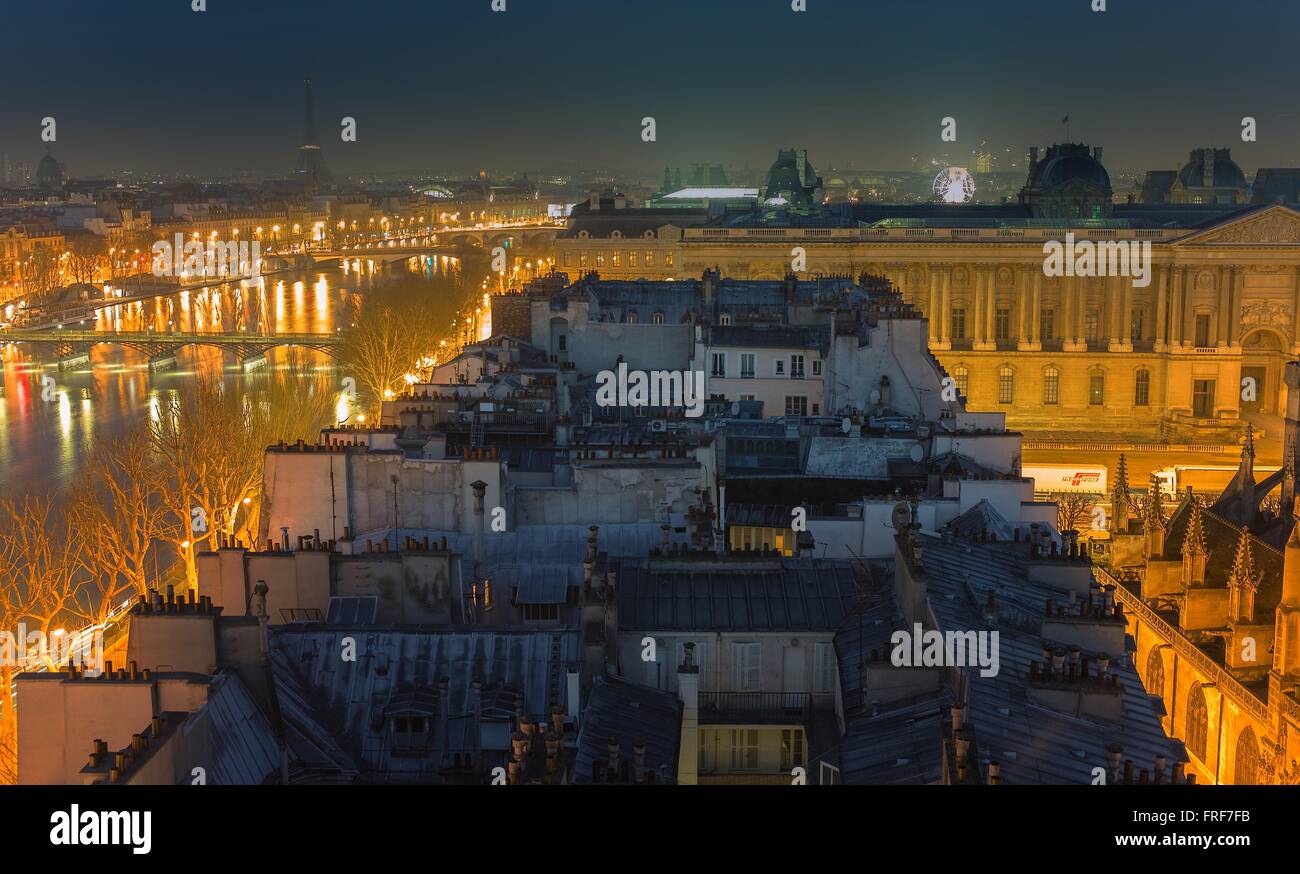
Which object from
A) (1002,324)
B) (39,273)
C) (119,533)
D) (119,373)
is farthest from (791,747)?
(39,273)

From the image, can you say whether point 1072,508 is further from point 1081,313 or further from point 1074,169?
point 1074,169

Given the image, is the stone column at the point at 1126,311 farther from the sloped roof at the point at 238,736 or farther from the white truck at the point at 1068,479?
the sloped roof at the point at 238,736

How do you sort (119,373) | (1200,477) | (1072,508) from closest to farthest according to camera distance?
1. (1072,508)
2. (1200,477)
3. (119,373)

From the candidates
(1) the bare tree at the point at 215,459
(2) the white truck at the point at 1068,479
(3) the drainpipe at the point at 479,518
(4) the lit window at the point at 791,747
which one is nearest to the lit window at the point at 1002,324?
(2) the white truck at the point at 1068,479

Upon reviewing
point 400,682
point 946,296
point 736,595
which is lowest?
point 400,682

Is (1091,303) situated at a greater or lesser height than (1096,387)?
greater

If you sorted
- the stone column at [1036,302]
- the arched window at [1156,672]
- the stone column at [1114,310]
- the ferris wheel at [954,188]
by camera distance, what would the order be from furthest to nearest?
the ferris wheel at [954,188], the stone column at [1036,302], the stone column at [1114,310], the arched window at [1156,672]
